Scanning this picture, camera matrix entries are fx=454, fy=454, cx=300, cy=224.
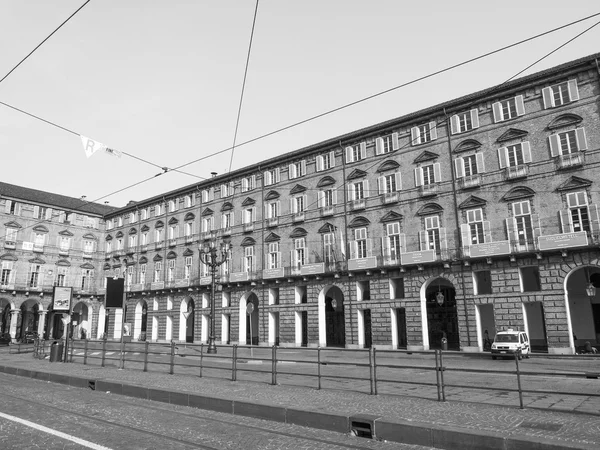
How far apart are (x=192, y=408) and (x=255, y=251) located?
3125 centimetres

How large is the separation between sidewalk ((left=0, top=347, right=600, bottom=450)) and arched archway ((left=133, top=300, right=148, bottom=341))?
138 feet

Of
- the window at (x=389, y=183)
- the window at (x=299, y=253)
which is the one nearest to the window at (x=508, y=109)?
the window at (x=389, y=183)

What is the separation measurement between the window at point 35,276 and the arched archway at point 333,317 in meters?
35.8

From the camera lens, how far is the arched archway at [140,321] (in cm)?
5184

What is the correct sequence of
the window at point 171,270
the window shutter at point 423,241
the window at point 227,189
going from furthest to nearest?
the window at point 171,270
the window at point 227,189
the window shutter at point 423,241

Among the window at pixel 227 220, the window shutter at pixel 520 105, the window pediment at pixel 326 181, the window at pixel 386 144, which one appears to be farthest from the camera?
the window at pixel 227 220

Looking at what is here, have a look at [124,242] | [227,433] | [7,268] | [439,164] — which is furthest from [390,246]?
[7,268]

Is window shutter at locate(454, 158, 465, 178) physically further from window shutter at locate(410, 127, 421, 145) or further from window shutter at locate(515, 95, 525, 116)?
window shutter at locate(515, 95, 525, 116)

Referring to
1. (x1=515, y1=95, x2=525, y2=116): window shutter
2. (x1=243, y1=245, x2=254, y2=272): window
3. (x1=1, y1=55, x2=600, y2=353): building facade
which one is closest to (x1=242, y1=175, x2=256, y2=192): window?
(x1=1, y1=55, x2=600, y2=353): building facade

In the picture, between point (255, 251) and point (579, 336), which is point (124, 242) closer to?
point (255, 251)

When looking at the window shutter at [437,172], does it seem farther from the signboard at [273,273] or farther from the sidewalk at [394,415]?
the sidewalk at [394,415]

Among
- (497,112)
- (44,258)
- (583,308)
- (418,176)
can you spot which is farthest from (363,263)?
(44,258)

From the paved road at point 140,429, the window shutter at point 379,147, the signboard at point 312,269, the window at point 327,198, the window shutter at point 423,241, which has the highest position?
the window shutter at point 379,147

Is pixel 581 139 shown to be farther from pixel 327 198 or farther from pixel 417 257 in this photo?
pixel 327 198
